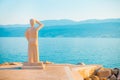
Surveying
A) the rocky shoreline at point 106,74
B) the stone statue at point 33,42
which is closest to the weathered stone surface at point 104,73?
the rocky shoreline at point 106,74

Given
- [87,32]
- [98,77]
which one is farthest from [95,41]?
[98,77]

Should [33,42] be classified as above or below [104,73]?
above

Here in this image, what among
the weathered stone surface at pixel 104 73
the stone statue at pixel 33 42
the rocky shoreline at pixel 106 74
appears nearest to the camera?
the stone statue at pixel 33 42

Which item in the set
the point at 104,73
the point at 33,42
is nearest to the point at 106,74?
the point at 104,73

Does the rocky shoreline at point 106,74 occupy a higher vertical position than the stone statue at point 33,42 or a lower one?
lower

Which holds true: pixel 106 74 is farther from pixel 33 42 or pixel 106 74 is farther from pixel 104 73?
pixel 33 42

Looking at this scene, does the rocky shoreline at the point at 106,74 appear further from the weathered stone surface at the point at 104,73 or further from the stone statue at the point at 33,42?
the stone statue at the point at 33,42

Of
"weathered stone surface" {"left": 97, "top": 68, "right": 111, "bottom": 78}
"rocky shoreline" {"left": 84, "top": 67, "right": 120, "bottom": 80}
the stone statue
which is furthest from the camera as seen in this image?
"weathered stone surface" {"left": 97, "top": 68, "right": 111, "bottom": 78}

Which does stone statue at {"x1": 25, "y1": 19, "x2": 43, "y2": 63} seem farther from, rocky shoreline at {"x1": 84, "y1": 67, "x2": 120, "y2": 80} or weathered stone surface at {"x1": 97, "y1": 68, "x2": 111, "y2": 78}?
weathered stone surface at {"x1": 97, "y1": 68, "x2": 111, "y2": 78}

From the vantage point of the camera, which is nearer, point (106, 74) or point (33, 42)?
point (33, 42)

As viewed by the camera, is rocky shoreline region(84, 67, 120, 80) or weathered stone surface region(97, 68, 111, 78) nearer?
rocky shoreline region(84, 67, 120, 80)

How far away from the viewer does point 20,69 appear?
11.9m

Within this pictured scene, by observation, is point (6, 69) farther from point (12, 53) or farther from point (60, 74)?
point (12, 53)


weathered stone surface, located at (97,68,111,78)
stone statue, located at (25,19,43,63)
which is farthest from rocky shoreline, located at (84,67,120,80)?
stone statue, located at (25,19,43,63)
